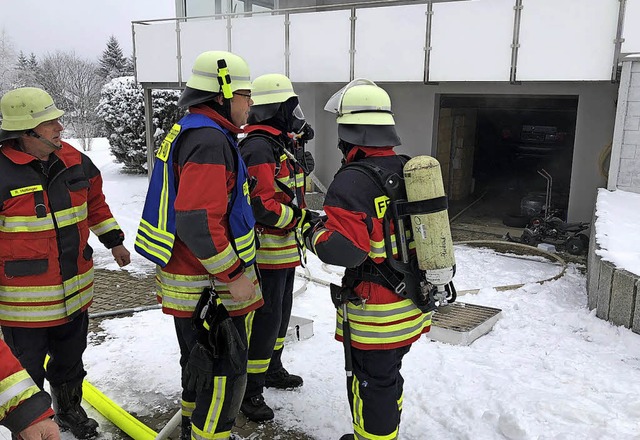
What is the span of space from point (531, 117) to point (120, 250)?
15687 millimetres

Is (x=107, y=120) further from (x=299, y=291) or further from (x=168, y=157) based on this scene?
(x=168, y=157)

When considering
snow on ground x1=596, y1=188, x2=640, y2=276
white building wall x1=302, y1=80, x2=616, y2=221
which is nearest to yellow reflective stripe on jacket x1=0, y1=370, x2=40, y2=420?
snow on ground x1=596, y1=188, x2=640, y2=276

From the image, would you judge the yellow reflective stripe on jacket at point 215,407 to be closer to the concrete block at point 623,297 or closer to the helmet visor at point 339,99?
the helmet visor at point 339,99

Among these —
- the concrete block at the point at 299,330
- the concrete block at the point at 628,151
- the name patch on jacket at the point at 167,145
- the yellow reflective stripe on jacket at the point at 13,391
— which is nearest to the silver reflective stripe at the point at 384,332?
the name patch on jacket at the point at 167,145

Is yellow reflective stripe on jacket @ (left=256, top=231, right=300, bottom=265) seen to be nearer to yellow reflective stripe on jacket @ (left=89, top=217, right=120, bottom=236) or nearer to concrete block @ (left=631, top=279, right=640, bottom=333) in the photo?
yellow reflective stripe on jacket @ (left=89, top=217, right=120, bottom=236)

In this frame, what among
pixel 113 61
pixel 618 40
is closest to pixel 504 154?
pixel 618 40

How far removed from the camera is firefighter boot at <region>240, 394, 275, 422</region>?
3.38 m

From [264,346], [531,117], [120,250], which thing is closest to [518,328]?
[264,346]

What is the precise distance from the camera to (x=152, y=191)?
2.60m

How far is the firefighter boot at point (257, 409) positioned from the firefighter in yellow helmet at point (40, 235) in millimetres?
1086

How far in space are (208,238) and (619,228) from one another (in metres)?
4.89

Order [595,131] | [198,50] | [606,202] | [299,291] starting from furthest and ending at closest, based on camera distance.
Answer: [198,50]
[595,131]
[606,202]
[299,291]

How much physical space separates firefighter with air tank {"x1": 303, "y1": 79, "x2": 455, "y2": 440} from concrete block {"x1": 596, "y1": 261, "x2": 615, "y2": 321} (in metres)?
2.55

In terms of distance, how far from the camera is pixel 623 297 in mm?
4461
